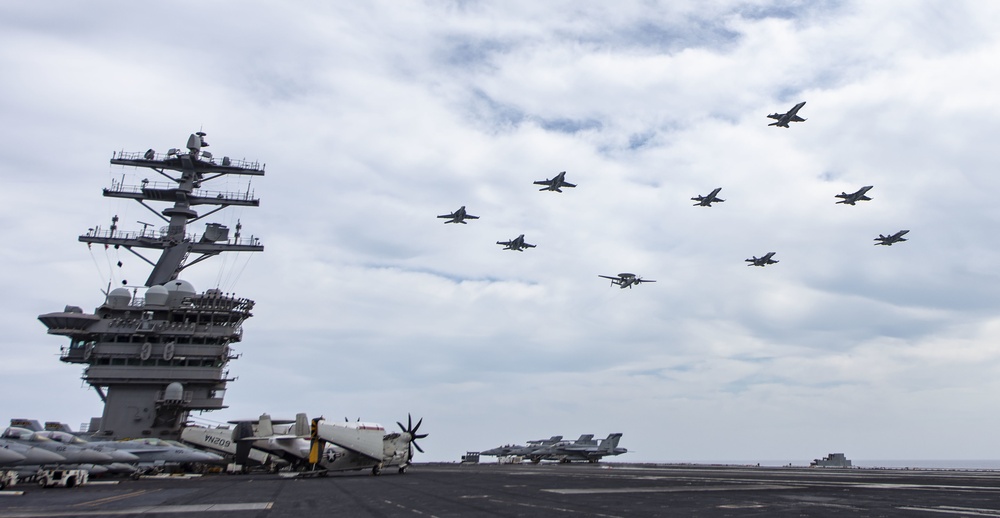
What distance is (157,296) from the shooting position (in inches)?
2368

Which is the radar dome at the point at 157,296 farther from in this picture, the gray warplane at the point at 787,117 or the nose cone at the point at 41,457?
the gray warplane at the point at 787,117

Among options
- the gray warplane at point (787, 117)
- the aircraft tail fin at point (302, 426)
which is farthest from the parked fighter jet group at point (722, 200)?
the aircraft tail fin at point (302, 426)

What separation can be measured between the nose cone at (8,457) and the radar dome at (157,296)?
3108 cm

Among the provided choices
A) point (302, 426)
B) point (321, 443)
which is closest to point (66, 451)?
point (321, 443)

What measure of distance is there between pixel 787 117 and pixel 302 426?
159 ft

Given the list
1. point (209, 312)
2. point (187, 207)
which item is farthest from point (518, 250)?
point (187, 207)

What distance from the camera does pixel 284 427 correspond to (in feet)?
201

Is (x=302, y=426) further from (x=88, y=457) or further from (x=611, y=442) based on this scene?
(x=611, y=442)

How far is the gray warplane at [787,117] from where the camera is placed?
53.1 metres

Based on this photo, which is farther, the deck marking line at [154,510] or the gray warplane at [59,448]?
the gray warplane at [59,448]

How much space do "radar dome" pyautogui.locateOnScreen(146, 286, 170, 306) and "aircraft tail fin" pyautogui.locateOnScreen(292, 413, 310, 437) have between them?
20072 mm

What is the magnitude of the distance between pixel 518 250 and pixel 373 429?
85.6 ft

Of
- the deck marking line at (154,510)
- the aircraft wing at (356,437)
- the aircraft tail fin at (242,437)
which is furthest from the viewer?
the aircraft tail fin at (242,437)

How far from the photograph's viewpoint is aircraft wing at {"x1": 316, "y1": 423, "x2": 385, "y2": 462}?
43375 mm
